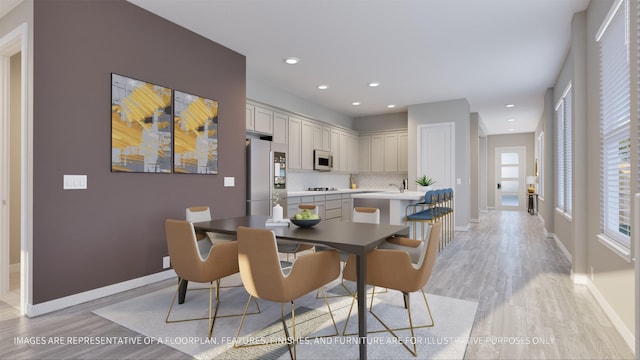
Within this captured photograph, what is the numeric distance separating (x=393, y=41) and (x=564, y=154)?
3.20 metres

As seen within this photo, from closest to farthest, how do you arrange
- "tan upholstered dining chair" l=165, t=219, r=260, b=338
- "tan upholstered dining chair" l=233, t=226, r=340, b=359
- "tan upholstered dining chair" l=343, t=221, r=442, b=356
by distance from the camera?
1. "tan upholstered dining chair" l=233, t=226, r=340, b=359
2. "tan upholstered dining chair" l=343, t=221, r=442, b=356
3. "tan upholstered dining chair" l=165, t=219, r=260, b=338

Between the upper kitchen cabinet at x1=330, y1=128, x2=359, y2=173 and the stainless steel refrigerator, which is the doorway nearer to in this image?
the stainless steel refrigerator

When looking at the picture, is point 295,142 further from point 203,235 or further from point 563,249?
point 563,249

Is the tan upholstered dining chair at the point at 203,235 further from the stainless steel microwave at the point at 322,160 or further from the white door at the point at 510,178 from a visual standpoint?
the white door at the point at 510,178

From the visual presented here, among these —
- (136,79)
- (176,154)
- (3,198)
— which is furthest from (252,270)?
(3,198)

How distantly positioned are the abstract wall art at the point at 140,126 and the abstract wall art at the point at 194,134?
103 mm

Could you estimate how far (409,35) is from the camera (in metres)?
3.86

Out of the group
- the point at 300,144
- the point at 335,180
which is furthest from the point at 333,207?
the point at 300,144

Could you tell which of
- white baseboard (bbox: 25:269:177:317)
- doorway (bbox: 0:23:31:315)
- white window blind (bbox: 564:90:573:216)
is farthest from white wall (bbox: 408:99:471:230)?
doorway (bbox: 0:23:31:315)

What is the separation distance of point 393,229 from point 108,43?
306 centimetres

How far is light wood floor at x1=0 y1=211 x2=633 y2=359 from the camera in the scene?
6.81 feet

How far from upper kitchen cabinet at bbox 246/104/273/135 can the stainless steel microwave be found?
4.77 feet

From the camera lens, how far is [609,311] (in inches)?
102

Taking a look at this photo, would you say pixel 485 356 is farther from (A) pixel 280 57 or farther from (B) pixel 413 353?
(A) pixel 280 57
